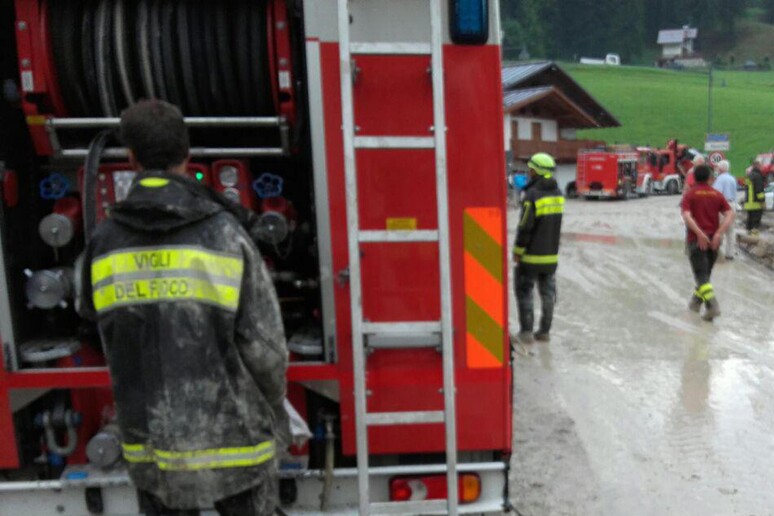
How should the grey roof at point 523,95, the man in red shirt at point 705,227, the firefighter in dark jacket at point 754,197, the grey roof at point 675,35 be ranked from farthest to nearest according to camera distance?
1. the grey roof at point 675,35
2. the grey roof at point 523,95
3. the firefighter in dark jacket at point 754,197
4. the man in red shirt at point 705,227

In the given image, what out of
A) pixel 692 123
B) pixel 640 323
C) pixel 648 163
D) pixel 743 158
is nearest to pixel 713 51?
pixel 692 123

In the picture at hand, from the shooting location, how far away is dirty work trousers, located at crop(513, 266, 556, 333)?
747 cm

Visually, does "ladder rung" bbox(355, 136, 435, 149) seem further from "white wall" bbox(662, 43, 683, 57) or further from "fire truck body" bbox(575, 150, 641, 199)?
"white wall" bbox(662, 43, 683, 57)

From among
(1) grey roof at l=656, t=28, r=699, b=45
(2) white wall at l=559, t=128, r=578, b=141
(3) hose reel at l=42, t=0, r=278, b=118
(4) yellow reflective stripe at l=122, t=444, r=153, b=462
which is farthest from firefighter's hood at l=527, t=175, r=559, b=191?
(1) grey roof at l=656, t=28, r=699, b=45

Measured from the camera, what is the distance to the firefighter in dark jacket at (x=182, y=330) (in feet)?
7.21

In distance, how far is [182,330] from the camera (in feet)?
7.23

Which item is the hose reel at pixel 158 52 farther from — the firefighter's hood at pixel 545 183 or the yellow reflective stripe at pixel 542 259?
the yellow reflective stripe at pixel 542 259

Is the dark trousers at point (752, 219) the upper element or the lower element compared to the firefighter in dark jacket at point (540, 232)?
lower

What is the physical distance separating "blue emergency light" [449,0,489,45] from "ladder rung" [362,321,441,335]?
1.00m

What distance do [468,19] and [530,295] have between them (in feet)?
17.3

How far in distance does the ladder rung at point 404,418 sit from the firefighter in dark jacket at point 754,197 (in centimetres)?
1401

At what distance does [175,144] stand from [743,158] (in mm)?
57497

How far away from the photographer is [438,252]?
2.72 m

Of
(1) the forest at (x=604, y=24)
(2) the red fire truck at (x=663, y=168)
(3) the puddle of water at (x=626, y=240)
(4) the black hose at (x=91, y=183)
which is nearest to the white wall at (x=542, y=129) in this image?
(2) the red fire truck at (x=663, y=168)
